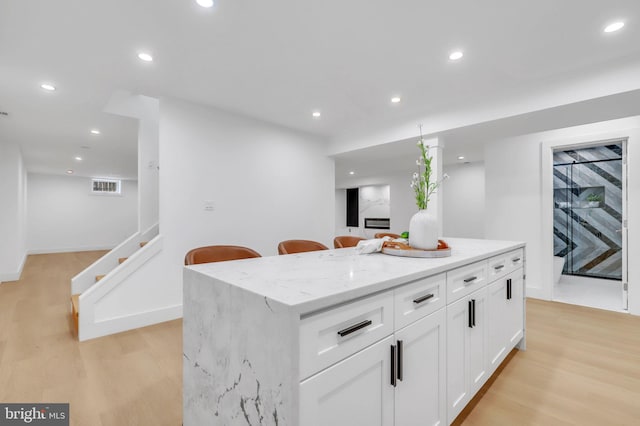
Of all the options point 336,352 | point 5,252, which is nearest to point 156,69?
point 336,352

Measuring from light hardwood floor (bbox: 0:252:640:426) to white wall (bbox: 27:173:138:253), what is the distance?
687 centimetres

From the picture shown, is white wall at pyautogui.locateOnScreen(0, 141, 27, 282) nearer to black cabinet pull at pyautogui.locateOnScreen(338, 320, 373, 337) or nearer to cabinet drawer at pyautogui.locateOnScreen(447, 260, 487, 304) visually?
black cabinet pull at pyautogui.locateOnScreen(338, 320, 373, 337)

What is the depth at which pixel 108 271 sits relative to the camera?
13.6 feet

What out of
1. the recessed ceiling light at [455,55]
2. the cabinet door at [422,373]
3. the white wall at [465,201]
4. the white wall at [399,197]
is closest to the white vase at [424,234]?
the cabinet door at [422,373]

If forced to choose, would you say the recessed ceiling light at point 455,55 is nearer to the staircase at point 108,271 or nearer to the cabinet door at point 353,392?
the cabinet door at point 353,392

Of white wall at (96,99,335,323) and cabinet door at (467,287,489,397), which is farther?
white wall at (96,99,335,323)

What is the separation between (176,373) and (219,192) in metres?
2.06

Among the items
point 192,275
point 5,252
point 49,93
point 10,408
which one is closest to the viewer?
point 192,275

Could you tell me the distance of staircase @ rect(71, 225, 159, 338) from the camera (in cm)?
289

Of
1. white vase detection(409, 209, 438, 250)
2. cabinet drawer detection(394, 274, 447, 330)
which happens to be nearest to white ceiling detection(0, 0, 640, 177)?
white vase detection(409, 209, 438, 250)

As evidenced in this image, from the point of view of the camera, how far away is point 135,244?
171 inches

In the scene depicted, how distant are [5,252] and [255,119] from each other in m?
5.19

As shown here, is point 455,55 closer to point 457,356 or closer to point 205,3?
point 205,3

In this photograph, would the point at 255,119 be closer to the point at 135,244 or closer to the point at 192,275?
the point at 135,244
